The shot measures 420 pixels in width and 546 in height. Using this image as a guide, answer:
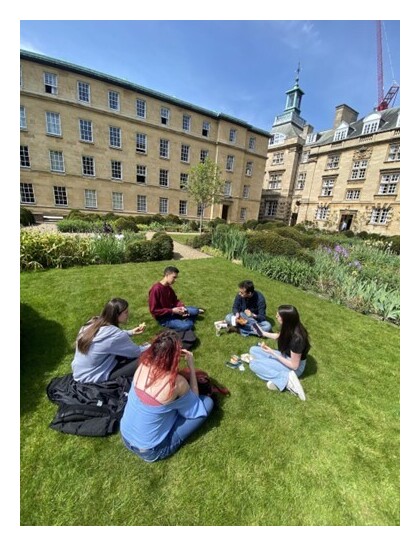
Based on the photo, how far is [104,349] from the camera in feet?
9.32

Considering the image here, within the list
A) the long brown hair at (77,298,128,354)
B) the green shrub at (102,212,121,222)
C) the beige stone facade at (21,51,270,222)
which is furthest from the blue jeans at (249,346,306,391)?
the beige stone facade at (21,51,270,222)

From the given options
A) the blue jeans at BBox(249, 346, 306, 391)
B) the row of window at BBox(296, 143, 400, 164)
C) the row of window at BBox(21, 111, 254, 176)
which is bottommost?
the blue jeans at BBox(249, 346, 306, 391)

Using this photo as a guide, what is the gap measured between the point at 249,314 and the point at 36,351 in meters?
3.76

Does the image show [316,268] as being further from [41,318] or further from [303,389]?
[41,318]

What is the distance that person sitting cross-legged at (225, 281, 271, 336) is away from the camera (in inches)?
185

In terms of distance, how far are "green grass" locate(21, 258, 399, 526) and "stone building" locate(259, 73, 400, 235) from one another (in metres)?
28.6

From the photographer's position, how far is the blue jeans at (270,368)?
136 inches

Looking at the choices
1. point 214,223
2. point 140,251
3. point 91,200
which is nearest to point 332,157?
point 214,223

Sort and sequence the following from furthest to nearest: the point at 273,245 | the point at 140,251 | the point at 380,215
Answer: the point at 380,215, the point at 273,245, the point at 140,251

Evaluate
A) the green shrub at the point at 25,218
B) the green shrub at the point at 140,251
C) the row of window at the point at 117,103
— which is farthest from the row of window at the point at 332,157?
the green shrub at the point at 25,218

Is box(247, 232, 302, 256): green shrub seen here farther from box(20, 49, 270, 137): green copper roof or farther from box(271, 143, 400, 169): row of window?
box(271, 143, 400, 169): row of window

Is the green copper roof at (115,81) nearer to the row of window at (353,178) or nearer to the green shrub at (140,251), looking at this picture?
the row of window at (353,178)

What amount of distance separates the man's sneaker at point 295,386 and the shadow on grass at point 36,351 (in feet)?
11.1

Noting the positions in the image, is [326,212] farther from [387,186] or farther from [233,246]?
[233,246]
